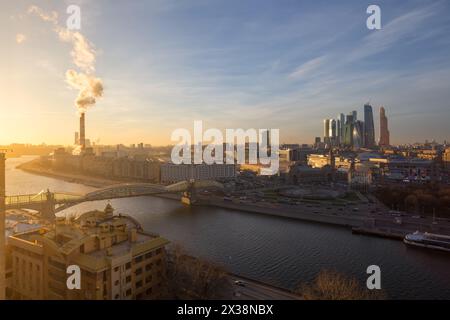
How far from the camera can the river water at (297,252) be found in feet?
27.4

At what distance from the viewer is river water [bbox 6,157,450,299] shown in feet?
27.4

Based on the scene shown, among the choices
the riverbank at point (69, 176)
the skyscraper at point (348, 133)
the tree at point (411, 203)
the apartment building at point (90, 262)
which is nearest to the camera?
the apartment building at point (90, 262)

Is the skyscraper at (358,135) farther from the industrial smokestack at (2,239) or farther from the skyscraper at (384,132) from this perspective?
the industrial smokestack at (2,239)

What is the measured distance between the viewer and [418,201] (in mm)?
15766

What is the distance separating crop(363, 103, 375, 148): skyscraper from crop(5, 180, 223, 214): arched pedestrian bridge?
50.7 metres

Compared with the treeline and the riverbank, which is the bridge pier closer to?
the riverbank

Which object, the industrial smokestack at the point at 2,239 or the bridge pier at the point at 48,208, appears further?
the bridge pier at the point at 48,208

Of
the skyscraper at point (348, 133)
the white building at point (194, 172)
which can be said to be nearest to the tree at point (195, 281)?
the white building at point (194, 172)

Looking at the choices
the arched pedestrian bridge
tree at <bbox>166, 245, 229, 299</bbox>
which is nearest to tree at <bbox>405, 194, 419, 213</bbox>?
the arched pedestrian bridge

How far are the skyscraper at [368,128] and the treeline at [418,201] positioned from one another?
49769 mm

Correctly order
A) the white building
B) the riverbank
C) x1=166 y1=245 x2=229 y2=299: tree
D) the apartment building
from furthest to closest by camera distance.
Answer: the riverbank, the white building, x1=166 y1=245 x2=229 y2=299: tree, the apartment building

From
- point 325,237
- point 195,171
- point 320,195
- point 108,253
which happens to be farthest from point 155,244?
point 195,171

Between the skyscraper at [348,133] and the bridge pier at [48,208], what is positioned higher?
the skyscraper at [348,133]
